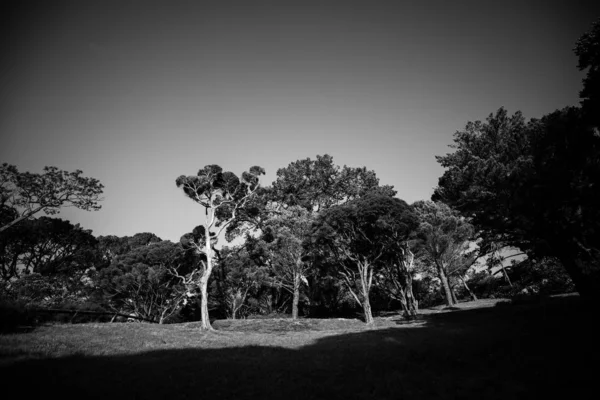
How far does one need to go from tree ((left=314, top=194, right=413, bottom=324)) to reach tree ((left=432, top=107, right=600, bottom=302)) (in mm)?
6346

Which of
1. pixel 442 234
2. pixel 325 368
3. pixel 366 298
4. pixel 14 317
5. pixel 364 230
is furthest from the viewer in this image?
pixel 442 234

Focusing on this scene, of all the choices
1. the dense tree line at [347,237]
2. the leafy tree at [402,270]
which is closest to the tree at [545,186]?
the dense tree line at [347,237]

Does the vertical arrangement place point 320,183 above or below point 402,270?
above

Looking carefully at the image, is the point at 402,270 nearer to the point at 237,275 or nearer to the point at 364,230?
the point at 364,230

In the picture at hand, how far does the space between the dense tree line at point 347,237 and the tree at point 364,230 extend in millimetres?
130

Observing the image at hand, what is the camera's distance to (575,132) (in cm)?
1202

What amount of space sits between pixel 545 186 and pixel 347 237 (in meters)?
17.0

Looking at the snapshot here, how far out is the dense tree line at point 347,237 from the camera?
44.3 feet

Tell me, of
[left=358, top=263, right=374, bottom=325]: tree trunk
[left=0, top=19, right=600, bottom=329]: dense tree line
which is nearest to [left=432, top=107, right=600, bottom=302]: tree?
[left=0, top=19, right=600, bottom=329]: dense tree line

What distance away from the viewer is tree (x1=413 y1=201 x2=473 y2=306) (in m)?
32.3

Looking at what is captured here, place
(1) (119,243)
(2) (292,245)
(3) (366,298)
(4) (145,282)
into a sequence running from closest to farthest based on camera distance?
1. (3) (366,298)
2. (2) (292,245)
3. (4) (145,282)
4. (1) (119,243)

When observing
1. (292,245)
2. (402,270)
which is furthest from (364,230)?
(402,270)

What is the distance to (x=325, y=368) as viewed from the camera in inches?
345

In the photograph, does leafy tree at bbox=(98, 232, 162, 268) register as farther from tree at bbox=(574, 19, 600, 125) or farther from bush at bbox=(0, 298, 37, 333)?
tree at bbox=(574, 19, 600, 125)
